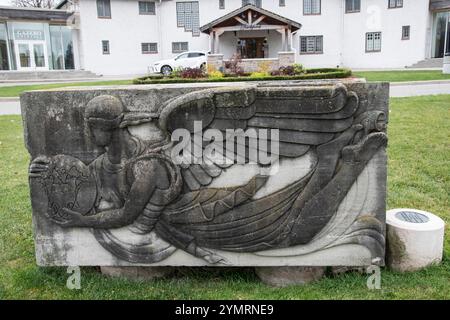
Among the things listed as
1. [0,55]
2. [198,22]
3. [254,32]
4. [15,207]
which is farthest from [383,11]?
[15,207]

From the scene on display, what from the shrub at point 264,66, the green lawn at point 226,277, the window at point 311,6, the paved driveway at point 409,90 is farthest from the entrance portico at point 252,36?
the green lawn at point 226,277

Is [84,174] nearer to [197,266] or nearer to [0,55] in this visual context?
[197,266]

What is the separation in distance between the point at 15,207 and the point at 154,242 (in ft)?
10.0

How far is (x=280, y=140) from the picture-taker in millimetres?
3441

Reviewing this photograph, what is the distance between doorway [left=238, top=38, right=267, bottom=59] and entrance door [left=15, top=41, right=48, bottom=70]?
1492cm

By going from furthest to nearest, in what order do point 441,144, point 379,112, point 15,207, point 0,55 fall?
point 0,55 < point 441,144 < point 15,207 < point 379,112

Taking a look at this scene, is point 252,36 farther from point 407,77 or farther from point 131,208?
point 131,208

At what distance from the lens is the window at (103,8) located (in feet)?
108

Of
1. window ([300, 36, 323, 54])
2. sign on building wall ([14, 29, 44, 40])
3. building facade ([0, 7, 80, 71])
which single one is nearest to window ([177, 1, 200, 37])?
window ([300, 36, 323, 54])

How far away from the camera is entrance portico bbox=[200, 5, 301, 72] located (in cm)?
2688

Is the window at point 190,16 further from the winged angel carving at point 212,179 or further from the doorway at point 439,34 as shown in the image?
the winged angel carving at point 212,179

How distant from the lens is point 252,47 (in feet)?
112

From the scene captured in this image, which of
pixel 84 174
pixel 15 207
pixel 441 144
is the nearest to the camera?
pixel 84 174

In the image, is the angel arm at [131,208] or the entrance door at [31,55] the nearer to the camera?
the angel arm at [131,208]
